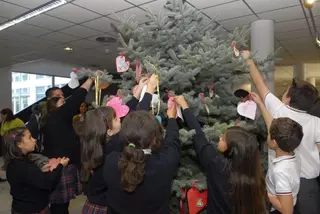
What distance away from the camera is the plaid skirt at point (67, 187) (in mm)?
2383

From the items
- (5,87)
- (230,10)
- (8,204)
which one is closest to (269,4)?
(230,10)

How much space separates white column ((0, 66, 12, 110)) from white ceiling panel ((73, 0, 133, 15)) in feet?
19.8

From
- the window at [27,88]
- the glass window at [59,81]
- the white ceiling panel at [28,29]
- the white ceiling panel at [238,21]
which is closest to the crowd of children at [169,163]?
the white ceiling panel at [238,21]

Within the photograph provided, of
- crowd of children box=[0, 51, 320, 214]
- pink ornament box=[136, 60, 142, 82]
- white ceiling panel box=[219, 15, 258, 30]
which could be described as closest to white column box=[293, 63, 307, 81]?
white ceiling panel box=[219, 15, 258, 30]

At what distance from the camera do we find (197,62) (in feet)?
5.39

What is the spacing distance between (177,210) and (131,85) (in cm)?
87

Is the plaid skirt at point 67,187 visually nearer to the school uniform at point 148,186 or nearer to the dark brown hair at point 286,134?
the school uniform at point 148,186

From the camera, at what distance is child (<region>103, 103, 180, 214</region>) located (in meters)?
1.22

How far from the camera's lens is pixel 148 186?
1265mm

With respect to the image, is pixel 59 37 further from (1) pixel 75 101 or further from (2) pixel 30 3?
(1) pixel 75 101

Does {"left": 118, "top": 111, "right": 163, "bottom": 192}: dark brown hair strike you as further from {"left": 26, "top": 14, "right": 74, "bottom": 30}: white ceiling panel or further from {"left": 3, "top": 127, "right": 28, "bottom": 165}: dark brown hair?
{"left": 26, "top": 14, "right": 74, "bottom": 30}: white ceiling panel

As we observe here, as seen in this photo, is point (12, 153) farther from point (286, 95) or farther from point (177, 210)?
point (286, 95)

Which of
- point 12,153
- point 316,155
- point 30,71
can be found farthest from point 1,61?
point 316,155

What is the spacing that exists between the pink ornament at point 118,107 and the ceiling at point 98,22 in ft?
2.94
